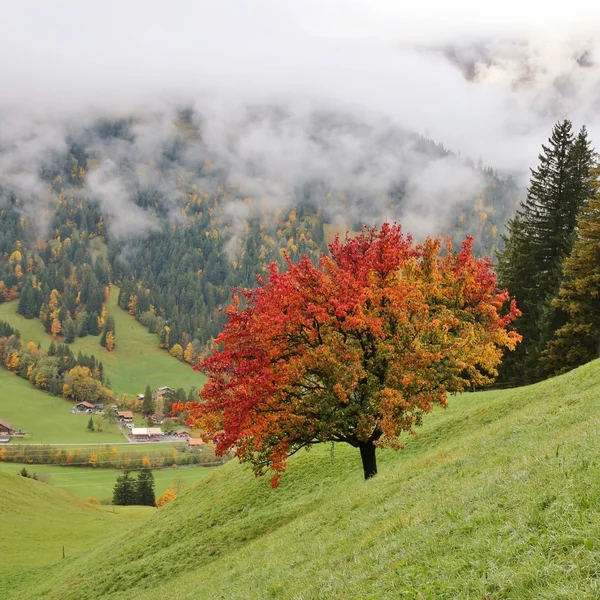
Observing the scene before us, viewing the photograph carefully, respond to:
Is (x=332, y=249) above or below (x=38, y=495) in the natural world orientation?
above

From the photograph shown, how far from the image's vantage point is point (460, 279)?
35.6m

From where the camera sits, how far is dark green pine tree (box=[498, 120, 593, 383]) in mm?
50062

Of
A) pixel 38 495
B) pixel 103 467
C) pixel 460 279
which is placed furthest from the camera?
pixel 103 467

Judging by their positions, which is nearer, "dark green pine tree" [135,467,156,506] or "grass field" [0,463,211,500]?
"dark green pine tree" [135,467,156,506]

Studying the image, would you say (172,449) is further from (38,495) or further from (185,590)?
(185,590)

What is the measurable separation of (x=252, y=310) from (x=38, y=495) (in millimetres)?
79073

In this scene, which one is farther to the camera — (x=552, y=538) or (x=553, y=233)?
(x=553, y=233)

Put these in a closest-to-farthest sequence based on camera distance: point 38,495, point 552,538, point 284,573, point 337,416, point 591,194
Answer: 1. point 552,538
2. point 284,573
3. point 337,416
4. point 591,194
5. point 38,495

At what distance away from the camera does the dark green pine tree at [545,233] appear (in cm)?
5006

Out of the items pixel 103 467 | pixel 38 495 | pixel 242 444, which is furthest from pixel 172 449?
pixel 242 444

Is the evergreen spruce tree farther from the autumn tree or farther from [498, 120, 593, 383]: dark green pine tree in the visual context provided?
the autumn tree

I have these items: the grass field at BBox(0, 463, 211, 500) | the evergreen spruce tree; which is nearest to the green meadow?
the grass field at BBox(0, 463, 211, 500)

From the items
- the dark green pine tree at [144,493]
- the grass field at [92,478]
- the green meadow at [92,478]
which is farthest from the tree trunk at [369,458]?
the grass field at [92,478]

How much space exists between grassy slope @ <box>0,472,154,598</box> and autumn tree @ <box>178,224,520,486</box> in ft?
85.4
